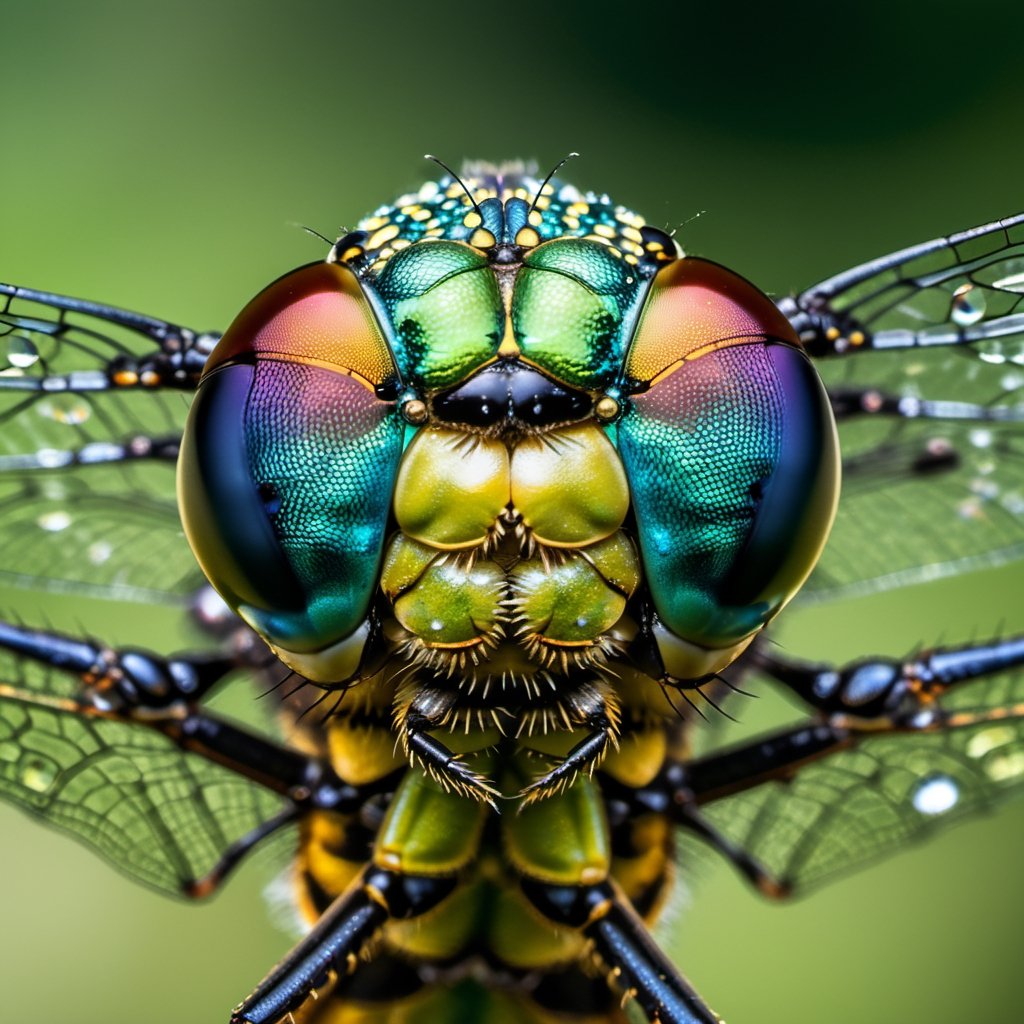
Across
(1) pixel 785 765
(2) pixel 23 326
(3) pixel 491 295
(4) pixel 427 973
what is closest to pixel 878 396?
(1) pixel 785 765

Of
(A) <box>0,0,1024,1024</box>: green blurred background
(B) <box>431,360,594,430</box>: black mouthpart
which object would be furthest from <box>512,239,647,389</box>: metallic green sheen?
(A) <box>0,0,1024,1024</box>: green blurred background

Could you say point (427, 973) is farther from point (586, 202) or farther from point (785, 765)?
point (586, 202)

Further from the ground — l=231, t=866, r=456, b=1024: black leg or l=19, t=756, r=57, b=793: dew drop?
l=19, t=756, r=57, b=793: dew drop

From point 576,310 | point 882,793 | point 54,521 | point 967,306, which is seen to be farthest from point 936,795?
point 54,521

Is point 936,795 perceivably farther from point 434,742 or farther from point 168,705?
point 168,705

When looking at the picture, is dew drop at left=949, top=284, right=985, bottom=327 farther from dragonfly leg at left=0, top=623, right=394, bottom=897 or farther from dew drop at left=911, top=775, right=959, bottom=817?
dragonfly leg at left=0, top=623, right=394, bottom=897
